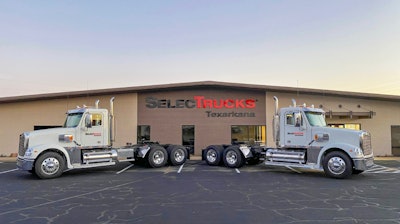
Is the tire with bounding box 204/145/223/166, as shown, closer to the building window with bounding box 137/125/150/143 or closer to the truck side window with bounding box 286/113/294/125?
the truck side window with bounding box 286/113/294/125

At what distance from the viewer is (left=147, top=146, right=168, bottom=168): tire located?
16.2m

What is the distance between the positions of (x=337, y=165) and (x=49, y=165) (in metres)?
11.8

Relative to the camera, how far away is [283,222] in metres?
6.34

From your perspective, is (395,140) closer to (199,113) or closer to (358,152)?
(358,152)

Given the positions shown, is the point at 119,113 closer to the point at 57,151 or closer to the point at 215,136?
the point at 215,136

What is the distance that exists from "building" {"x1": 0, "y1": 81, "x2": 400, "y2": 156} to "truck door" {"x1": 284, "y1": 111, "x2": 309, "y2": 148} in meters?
8.54

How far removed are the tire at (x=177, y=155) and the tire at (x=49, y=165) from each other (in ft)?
18.5

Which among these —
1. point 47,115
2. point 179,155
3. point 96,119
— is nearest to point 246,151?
point 179,155

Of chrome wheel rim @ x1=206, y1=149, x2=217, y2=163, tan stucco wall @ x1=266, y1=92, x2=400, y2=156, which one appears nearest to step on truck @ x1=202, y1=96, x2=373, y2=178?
chrome wheel rim @ x1=206, y1=149, x2=217, y2=163

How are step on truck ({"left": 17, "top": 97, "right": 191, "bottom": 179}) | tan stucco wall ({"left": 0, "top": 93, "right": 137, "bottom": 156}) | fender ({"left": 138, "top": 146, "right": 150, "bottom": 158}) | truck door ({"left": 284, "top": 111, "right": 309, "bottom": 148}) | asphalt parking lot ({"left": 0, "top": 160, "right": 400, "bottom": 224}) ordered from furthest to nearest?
1. tan stucco wall ({"left": 0, "top": 93, "right": 137, "bottom": 156})
2. fender ({"left": 138, "top": 146, "right": 150, "bottom": 158})
3. truck door ({"left": 284, "top": 111, "right": 309, "bottom": 148})
4. step on truck ({"left": 17, "top": 97, "right": 191, "bottom": 179})
5. asphalt parking lot ({"left": 0, "top": 160, "right": 400, "bottom": 224})

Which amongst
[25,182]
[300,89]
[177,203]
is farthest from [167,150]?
[300,89]

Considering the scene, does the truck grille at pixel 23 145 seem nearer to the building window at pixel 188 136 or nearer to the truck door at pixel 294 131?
the truck door at pixel 294 131

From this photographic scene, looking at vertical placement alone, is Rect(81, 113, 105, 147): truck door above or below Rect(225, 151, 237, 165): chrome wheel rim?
above

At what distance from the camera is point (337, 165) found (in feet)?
41.1
